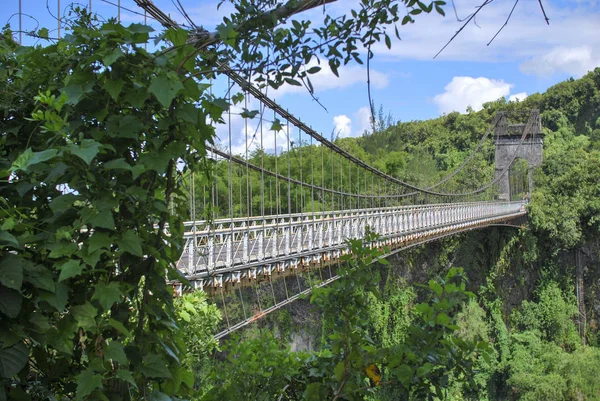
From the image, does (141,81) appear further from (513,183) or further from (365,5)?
(513,183)

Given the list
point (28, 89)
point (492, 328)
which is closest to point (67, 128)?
point (28, 89)

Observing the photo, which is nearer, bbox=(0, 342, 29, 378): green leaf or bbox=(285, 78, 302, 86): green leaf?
bbox=(0, 342, 29, 378): green leaf

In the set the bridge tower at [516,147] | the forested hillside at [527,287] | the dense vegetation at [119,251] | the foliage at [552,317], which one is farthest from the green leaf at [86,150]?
the bridge tower at [516,147]

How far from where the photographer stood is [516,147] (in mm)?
31062

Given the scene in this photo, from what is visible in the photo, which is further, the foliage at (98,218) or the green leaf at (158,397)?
the green leaf at (158,397)

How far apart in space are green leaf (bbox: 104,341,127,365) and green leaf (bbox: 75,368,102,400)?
36 millimetres

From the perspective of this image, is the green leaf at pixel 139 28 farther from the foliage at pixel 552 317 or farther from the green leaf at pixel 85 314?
the foliage at pixel 552 317

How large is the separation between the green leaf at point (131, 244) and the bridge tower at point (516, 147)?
3038 centimetres

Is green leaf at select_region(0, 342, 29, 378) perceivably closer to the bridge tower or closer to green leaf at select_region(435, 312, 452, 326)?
green leaf at select_region(435, 312, 452, 326)

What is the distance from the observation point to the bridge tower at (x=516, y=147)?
30.5 meters

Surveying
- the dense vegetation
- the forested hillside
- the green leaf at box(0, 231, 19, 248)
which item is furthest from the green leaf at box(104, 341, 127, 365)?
the forested hillside

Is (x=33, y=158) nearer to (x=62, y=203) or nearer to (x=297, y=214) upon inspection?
(x=62, y=203)

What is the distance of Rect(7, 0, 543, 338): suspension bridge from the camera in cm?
527

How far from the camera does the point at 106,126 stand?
3.61 feet
